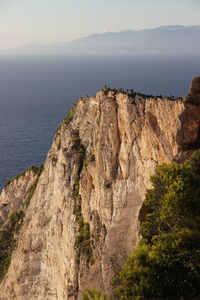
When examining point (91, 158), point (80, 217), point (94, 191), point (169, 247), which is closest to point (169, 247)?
point (169, 247)

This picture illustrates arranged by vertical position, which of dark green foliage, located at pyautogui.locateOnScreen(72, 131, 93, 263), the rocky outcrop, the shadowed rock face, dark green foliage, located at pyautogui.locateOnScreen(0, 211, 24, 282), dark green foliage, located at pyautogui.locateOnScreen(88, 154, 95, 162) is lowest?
dark green foliage, located at pyautogui.locateOnScreen(0, 211, 24, 282)

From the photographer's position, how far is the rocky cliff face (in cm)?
2886

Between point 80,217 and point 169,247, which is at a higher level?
point 169,247

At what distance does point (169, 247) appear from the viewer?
1938cm

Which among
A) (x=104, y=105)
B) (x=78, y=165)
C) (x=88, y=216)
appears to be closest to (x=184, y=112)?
(x=104, y=105)

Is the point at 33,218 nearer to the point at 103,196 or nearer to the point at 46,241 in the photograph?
the point at 46,241

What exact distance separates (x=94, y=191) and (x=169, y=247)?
20.7 m

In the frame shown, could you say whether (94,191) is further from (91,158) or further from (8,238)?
(8,238)

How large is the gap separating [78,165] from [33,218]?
12.4 m

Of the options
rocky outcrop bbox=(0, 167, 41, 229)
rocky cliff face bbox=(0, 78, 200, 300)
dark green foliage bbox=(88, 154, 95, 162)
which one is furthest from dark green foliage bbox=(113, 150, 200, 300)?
rocky outcrop bbox=(0, 167, 41, 229)

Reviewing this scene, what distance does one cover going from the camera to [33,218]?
49625 mm

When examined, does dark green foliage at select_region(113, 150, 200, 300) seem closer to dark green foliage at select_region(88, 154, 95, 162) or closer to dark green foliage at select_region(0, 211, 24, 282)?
dark green foliage at select_region(88, 154, 95, 162)

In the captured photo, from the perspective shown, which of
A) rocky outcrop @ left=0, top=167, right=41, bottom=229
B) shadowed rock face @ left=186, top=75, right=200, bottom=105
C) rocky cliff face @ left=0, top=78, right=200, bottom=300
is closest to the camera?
shadowed rock face @ left=186, top=75, right=200, bottom=105

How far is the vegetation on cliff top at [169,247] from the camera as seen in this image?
16734 mm
